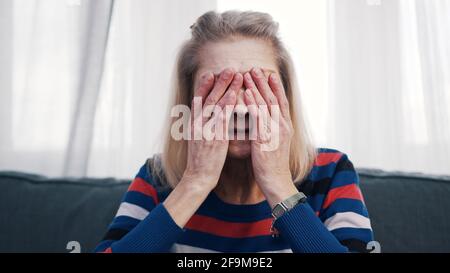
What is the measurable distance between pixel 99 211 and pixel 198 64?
48cm

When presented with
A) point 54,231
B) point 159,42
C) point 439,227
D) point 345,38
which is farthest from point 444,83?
point 54,231

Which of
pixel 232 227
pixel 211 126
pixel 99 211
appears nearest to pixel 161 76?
pixel 99 211

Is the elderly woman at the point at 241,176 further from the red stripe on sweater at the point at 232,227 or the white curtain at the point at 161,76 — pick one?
the white curtain at the point at 161,76

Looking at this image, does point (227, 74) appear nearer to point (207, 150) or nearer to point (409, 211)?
point (207, 150)

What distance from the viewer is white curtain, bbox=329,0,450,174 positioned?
1825 millimetres

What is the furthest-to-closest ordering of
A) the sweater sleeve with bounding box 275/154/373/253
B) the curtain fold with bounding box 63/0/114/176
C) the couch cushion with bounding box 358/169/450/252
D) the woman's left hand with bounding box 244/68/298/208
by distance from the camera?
the curtain fold with bounding box 63/0/114/176
the couch cushion with bounding box 358/169/450/252
the woman's left hand with bounding box 244/68/298/208
the sweater sleeve with bounding box 275/154/373/253

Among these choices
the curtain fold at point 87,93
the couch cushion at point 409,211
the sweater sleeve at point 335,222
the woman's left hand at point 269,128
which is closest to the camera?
Result: the sweater sleeve at point 335,222

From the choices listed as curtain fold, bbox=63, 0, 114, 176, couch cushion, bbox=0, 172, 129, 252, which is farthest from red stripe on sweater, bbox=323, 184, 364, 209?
curtain fold, bbox=63, 0, 114, 176

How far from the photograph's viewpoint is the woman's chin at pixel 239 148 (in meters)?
0.98

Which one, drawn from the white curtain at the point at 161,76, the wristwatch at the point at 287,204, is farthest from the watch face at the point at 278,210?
the white curtain at the point at 161,76

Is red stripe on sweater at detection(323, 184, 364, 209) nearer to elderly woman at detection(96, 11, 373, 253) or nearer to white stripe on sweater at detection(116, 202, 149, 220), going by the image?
elderly woman at detection(96, 11, 373, 253)

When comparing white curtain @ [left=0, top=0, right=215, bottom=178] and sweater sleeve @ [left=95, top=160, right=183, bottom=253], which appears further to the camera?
white curtain @ [left=0, top=0, right=215, bottom=178]

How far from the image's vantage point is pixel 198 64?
1.01 meters
